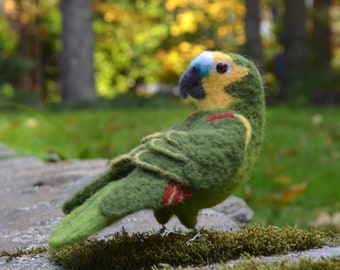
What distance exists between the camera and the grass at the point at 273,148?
16.7ft

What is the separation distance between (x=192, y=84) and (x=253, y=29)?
11.1m

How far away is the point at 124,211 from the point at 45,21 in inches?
654

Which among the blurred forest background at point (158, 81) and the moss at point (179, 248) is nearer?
the moss at point (179, 248)

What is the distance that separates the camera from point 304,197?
5391 mm

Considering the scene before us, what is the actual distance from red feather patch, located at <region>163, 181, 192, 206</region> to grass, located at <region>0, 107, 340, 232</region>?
6.69 ft

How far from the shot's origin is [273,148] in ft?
23.0

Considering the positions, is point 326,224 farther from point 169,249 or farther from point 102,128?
point 102,128

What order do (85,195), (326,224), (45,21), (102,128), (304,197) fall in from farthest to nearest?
(45,21)
(102,128)
(304,197)
(326,224)
(85,195)

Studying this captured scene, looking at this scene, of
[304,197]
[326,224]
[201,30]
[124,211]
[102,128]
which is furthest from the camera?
[201,30]

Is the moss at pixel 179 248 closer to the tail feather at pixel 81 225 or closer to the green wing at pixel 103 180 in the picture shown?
the green wing at pixel 103 180

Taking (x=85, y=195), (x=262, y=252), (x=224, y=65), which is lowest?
(x=262, y=252)

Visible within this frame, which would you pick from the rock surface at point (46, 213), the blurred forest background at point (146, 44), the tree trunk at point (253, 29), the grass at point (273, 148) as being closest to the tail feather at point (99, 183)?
the rock surface at point (46, 213)

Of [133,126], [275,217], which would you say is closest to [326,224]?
[275,217]

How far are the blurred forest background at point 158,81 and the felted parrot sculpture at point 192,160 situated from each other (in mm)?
246
